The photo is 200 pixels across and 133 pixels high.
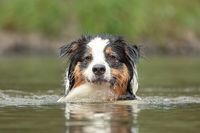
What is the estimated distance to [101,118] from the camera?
11625mm

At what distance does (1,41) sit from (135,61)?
26298mm

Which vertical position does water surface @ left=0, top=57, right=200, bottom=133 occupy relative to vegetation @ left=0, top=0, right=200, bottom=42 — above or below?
below

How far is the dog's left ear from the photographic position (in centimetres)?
1433

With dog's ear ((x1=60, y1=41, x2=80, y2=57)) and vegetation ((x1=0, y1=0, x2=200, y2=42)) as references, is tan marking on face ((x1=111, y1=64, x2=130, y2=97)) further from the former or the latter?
vegetation ((x1=0, y1=0, x2=200, y2=42))

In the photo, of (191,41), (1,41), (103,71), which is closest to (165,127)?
(103,71)

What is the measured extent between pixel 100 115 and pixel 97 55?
186 cm

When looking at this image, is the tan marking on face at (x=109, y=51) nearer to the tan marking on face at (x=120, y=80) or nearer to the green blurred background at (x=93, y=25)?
the tan marking on face at (x=120, y=80)

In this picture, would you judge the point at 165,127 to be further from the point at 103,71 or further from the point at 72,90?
the point at 72,90

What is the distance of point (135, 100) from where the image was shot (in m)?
14.2

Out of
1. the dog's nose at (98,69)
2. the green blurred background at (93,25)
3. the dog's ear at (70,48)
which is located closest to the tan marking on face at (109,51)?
the dog's nose at (98,69)

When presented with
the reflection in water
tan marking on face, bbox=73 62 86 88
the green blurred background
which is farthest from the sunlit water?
the green blurred background

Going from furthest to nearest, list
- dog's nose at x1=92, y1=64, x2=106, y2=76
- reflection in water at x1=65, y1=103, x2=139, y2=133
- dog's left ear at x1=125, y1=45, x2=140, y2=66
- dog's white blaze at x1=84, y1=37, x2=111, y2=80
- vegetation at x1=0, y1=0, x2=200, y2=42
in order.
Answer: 1. vegetation at x1=0, y1=0, x2=200, y2=42
2. dog's left ear at x1=125, y1=45, x2=140, y2=66
3. dog's white blaze at x1=84, y1=37, x2=111, y2=80
4. dog's nose at x1=92, y1=64, x2=106, y2=76
5. reflection in water at x1=65, y1=103, x2=139, y2=133

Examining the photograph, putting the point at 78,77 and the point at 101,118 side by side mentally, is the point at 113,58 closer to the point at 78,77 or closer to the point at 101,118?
the point at 78,77

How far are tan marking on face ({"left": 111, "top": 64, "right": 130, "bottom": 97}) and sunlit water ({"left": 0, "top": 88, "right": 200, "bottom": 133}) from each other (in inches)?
8.5
